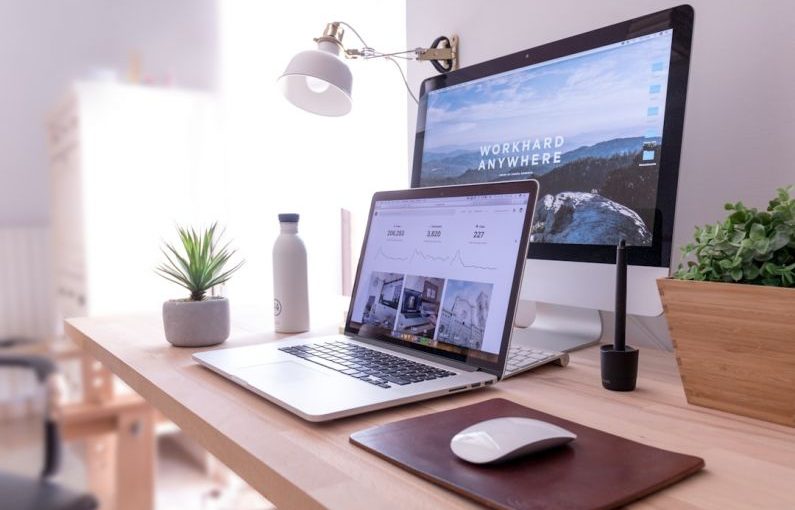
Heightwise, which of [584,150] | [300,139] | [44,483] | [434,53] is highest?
[434,53]

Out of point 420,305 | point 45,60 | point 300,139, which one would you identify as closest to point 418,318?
point 420,305

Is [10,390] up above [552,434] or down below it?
below

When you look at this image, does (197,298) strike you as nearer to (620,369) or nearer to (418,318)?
(418,318)

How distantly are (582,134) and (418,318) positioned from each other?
0.35 m

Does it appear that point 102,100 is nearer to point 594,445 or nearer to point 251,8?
point 251,8

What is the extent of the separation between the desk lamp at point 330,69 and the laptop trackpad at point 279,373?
54 cm

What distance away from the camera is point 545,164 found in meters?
0.87

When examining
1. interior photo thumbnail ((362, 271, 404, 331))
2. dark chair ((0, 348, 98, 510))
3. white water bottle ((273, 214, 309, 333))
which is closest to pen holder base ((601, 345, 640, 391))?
interior photo thumbnail ((362, 271, 404, 331))

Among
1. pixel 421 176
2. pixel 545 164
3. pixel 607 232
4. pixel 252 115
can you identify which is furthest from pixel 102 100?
pixel 607 232

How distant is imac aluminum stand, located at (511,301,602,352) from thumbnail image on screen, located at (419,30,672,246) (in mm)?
131

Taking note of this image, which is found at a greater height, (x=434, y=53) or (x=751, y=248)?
(x=434, y=53)

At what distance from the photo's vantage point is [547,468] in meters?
0.41

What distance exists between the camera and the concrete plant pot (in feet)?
2.95

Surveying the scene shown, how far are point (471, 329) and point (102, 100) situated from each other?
3.21ft
